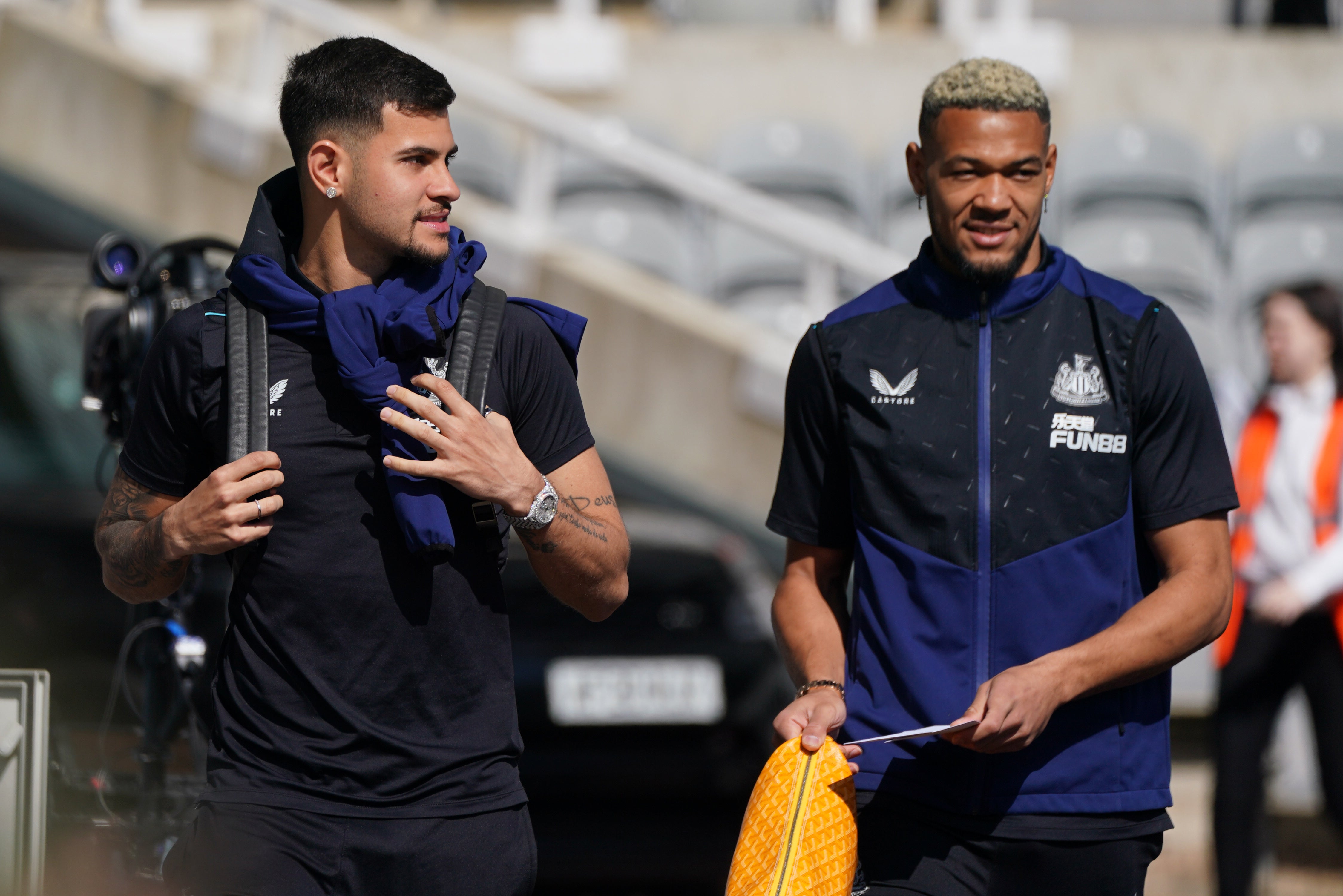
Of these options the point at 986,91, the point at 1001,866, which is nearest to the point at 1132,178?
the point at 986,91

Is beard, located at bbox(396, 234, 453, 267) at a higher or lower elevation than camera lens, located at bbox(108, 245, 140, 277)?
lower

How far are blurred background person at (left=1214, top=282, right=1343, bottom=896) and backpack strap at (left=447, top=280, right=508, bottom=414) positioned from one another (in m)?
3.48

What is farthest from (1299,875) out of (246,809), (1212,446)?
(246,809)

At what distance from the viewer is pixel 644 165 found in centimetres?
787

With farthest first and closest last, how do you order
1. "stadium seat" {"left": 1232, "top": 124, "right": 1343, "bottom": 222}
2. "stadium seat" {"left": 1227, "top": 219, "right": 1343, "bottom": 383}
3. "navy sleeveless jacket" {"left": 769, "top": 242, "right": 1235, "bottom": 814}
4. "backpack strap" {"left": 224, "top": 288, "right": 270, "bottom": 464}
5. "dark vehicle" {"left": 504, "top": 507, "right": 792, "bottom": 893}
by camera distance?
"stadium seat" {"left": 1232, "top": 124, "right": 1343, "bottom": 222} → "stadium seat" {"left": 1227, "top": 219, "right": 1343, "bottom": 383} → "dark vehicle" {"left": 504, "top": 507, "right": 792, "bottom": 893} → "navy sleeveless jacket" {"left": 769, "top": 242, "right": 1235, "bottom": 814} → "backpack strap" {"left": 224, "top": 288, "right": 270, "bottom": 464}

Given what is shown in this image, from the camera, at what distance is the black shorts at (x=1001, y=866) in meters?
2.77

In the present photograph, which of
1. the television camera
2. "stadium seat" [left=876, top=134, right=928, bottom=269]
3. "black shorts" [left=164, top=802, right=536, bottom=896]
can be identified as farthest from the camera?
"stadium seat" [left=876, top=134, right=928, bottom=269]

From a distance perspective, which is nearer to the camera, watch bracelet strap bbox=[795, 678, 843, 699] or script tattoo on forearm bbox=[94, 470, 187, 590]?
script tattoo on forearm bbox=[94, 470, 187, 590]

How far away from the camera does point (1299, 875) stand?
6.64m

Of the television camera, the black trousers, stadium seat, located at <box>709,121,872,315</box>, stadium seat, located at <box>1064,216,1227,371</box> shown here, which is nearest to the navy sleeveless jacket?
the television camera

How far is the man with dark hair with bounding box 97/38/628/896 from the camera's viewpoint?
8.62ft

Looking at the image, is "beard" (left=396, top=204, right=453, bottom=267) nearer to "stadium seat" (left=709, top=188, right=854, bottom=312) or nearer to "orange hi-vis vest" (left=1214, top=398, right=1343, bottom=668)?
"orange hi-vis vest" (left=1214, top=398, right=1343, bottom=668)

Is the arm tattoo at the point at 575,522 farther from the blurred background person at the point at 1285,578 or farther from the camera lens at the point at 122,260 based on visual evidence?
the blurred background person at the point at 1285,578

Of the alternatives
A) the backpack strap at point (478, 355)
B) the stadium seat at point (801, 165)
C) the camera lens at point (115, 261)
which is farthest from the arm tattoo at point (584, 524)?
the stadium seat at point (801, 165)
